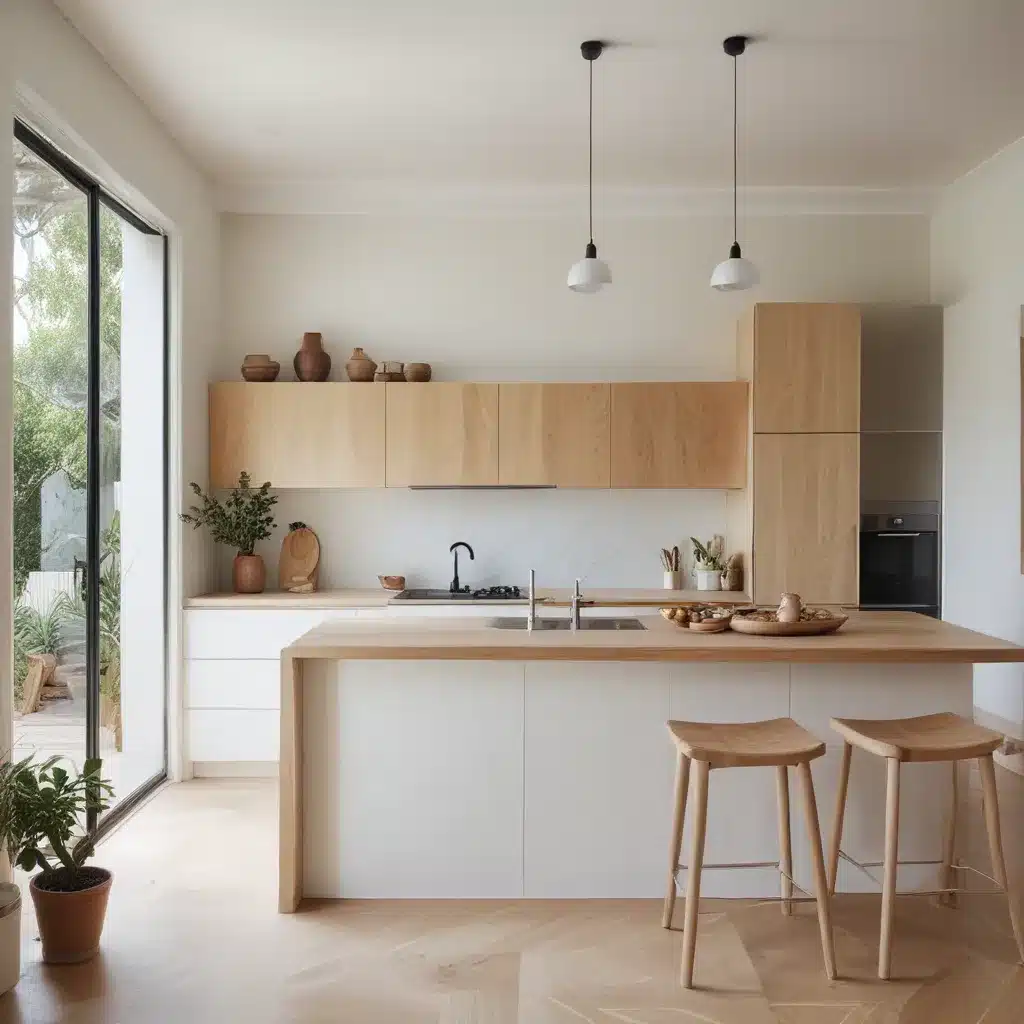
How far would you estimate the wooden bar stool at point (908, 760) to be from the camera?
2.74 meters

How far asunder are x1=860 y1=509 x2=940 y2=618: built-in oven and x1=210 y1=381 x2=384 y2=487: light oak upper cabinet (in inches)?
102

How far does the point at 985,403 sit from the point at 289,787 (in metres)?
3.90

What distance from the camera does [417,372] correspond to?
17.4 feet

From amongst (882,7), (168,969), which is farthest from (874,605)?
(168,969)

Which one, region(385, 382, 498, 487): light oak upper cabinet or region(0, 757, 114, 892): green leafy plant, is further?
region(385, 382, 498, 487): light oak upper cabinet

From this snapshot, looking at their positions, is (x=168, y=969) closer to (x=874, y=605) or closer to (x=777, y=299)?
(x=874, y=605)

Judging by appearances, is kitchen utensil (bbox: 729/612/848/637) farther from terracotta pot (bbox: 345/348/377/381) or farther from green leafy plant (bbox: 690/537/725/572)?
terracotta pot (bbox: 345/348/377/381)

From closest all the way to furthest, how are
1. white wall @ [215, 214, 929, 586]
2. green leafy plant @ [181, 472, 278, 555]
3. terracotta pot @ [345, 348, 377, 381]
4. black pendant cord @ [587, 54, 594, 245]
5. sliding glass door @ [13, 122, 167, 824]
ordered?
sliding glass door @ [13, 122, 167, 824] < black pendant cord @ [587, 54, 594, 245] < green leafy plant @ [181, 472, 278, 555] < terracotta pot @ [345, 348, 377, 381] < white wall @ [215, 214, 929, 586]

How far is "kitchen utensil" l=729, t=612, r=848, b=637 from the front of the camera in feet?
10.8

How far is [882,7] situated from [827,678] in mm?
2275

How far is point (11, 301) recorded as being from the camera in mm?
3014

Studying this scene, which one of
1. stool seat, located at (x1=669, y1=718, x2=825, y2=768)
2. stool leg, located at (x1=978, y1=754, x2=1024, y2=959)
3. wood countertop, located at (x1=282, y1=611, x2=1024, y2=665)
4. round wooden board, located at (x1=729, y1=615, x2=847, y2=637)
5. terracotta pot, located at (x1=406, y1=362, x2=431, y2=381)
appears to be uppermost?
terracotta pot, located at (x1=406, y1=362, x2=431, y2=381)

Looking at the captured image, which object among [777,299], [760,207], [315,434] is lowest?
[315,434]

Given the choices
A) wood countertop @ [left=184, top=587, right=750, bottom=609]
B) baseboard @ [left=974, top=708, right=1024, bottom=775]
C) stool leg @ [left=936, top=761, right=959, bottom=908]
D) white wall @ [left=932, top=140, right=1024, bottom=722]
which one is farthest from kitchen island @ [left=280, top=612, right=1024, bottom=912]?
white wall @ [left=932, top=140, right=1024, bottom=722]
